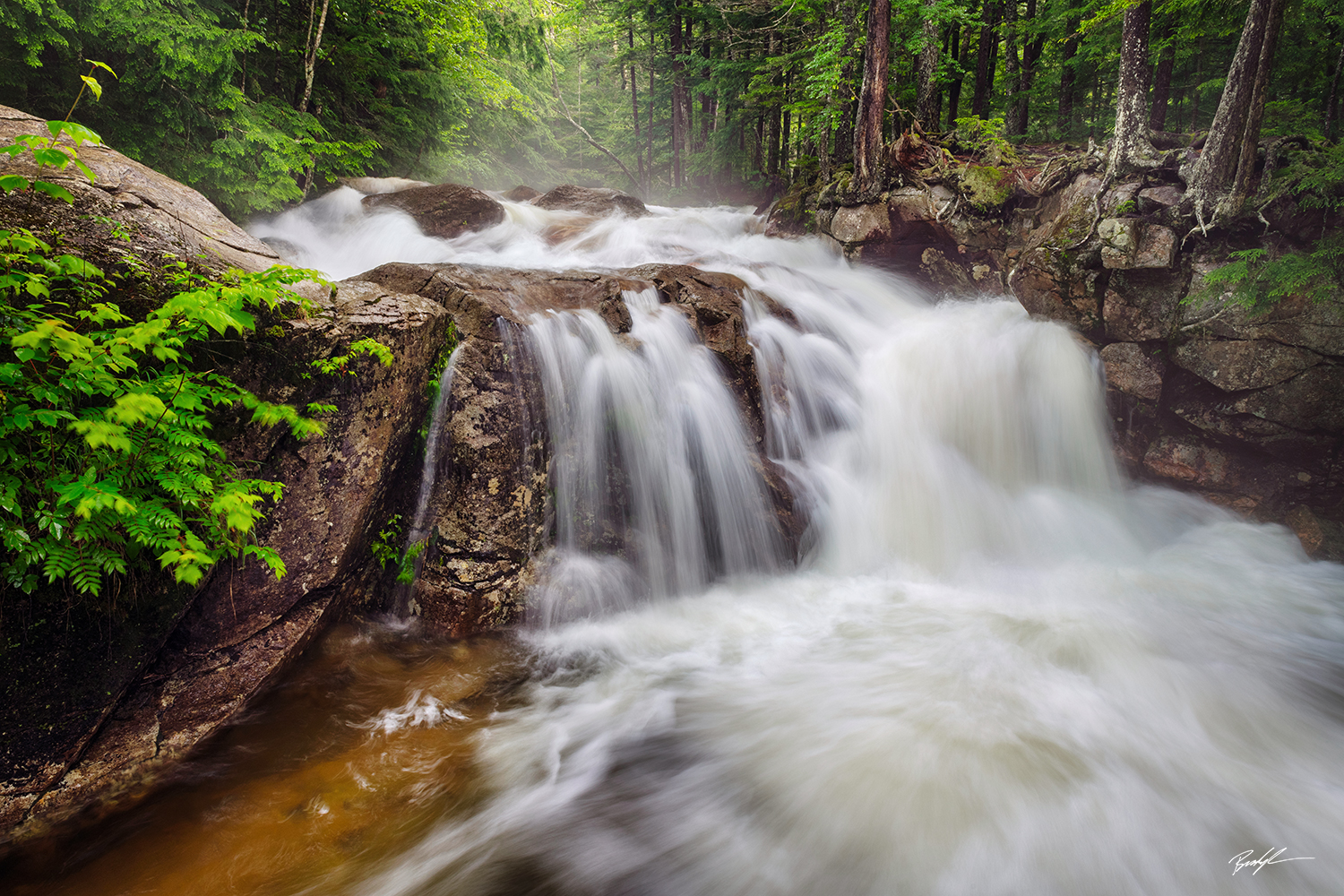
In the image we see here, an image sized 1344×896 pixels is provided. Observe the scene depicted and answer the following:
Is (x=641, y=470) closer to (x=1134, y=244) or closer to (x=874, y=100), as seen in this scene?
(x=1134, y=244)

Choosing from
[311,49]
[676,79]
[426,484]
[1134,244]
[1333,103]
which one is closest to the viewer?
[426,484]

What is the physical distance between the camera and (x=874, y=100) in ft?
31.5

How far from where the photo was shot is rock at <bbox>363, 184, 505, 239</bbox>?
389 inches

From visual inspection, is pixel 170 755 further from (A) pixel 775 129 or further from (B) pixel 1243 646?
(A) pixel 775 129

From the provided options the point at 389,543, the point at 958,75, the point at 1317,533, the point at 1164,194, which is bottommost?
the point at 1317,533

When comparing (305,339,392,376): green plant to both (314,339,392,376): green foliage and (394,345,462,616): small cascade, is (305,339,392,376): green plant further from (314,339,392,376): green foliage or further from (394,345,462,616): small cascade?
(394,345,462,616): small cascade

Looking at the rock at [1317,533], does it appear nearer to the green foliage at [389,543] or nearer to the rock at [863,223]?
the rock at [863,223]

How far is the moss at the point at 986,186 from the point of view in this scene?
344 inches

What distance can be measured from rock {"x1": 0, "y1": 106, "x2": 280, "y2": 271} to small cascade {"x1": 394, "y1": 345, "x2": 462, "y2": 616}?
57.1 inches

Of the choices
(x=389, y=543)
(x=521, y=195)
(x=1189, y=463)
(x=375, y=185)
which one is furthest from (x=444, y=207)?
(x=1189, y=463)

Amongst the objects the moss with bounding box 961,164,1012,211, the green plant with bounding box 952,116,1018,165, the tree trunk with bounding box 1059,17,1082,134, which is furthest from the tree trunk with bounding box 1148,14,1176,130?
→ the moss with bounding box 961,164,1012,211

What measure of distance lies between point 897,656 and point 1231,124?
646cm

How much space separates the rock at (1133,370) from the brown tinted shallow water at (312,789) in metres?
7.44
